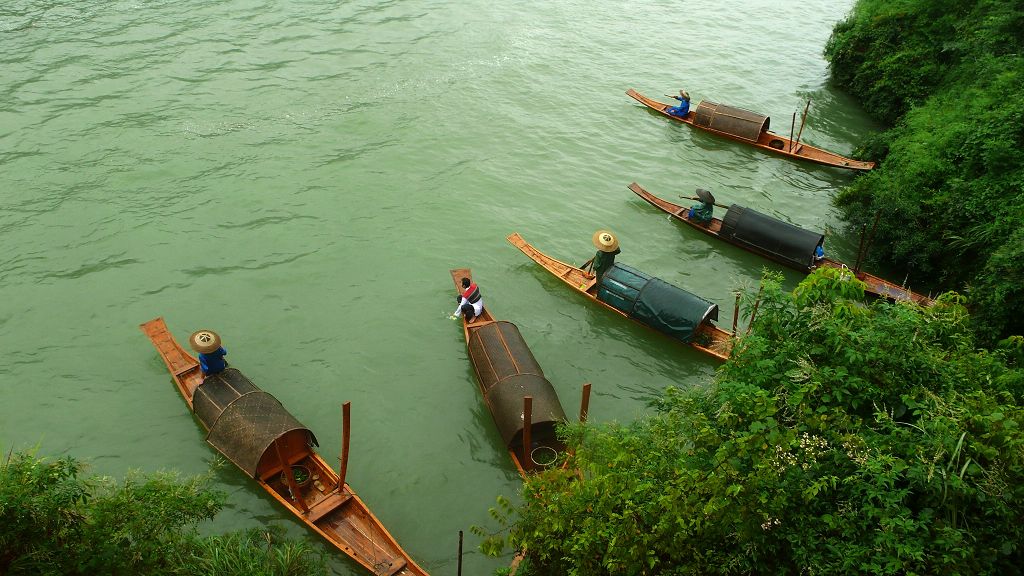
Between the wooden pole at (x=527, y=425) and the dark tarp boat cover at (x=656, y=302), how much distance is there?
433 centimetres

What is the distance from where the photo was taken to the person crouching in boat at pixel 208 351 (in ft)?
38.4

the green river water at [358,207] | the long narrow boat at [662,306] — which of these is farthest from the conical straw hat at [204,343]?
the long narrow boat at [662,306]

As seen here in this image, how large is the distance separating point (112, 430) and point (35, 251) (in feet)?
21.9

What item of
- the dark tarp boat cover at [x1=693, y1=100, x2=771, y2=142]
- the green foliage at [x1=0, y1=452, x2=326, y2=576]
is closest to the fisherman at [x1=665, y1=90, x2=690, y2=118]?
the dark tarp boat cover at [x1=693, y1=100, x2=771, y2=142]

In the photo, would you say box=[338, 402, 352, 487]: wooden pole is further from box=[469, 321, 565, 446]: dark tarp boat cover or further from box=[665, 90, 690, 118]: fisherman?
box=[665, 90, 690, 118]: fisherman

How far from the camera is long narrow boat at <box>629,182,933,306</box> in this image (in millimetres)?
15784

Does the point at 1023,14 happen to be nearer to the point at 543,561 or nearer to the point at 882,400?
the point at 882,400

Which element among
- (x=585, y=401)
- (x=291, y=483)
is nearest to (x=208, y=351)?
(x=291, y=483)

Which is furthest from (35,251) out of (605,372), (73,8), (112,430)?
(73,8)

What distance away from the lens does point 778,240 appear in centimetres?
1666

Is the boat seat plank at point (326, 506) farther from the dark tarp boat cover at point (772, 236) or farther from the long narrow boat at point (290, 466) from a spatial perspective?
the dark tarp boat cover at point (772, 236)

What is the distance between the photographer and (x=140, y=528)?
739 cm

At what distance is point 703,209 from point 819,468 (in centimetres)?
1178

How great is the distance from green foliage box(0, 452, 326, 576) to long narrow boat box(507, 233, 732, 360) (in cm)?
918
